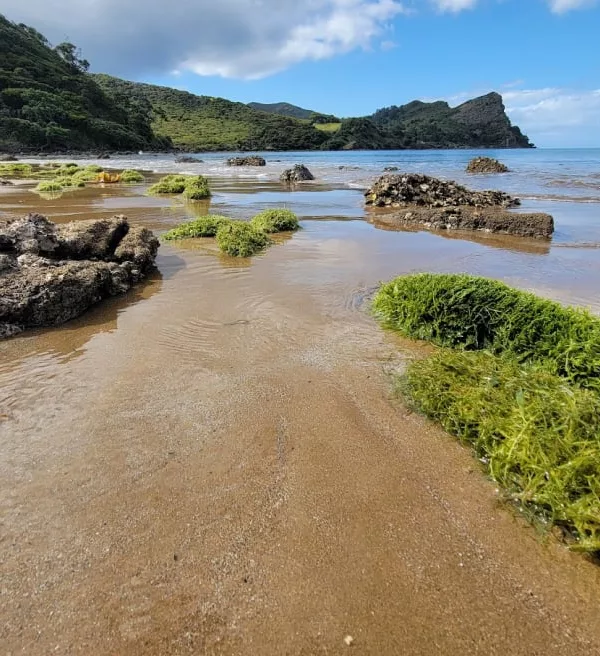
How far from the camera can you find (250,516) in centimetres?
226

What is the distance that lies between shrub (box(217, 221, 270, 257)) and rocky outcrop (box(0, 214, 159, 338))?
134cm

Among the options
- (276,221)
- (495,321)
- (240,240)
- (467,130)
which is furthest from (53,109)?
(467,130)

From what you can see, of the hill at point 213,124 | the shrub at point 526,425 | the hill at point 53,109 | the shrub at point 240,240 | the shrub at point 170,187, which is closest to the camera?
the shrub at point 526,425

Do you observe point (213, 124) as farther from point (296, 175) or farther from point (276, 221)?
point (276, 221)

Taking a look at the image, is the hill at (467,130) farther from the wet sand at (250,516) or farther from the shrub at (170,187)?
the wet sand at (250,516)

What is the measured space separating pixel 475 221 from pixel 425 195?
191 inches

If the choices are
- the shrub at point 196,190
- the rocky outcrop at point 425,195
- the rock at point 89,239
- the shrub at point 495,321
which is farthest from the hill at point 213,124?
the shrub at point 495,321

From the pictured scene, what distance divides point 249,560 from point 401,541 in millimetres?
751

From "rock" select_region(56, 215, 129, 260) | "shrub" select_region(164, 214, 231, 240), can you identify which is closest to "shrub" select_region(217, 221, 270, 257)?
"shrub" select_region(164, 214, 231, 240)

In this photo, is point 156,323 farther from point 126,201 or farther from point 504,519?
point 126,201

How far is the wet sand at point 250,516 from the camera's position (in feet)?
5.66

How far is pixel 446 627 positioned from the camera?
5.67 ft

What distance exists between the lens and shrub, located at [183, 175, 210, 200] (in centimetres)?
1607

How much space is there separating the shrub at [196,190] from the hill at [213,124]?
340 feet
